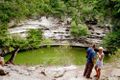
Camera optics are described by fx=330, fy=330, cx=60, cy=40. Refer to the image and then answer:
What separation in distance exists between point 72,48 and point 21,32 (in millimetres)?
5119

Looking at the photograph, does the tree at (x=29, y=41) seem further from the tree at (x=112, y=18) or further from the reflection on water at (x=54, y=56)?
the tree at (x=112, y=18)

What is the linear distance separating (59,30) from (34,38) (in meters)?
5.71

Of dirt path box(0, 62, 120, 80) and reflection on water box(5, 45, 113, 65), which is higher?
dirt path box(0, 62, 120, 80)

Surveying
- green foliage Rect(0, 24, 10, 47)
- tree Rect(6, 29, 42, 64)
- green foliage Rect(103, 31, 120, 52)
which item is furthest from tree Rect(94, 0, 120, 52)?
green foliage Rect(0, 24, 10, 47)

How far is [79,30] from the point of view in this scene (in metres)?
31.9

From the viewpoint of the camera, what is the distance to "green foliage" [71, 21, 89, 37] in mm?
31719

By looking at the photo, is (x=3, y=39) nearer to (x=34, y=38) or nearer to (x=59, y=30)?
(x=34, y=38)

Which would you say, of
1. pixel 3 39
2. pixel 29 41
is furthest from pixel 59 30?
pixel 3 39

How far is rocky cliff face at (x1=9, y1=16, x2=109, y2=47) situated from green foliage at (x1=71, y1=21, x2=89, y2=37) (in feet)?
1.47

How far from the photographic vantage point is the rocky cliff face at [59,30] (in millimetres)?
31672

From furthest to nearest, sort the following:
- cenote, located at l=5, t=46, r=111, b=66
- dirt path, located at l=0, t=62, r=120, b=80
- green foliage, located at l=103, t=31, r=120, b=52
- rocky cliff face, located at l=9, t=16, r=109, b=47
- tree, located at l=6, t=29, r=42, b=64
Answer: rocky cliff face, located at l=9, t=16, r=109, b=47 → green foliage, located at l=103, t=31, r=120, b=52 → cenote, located at l=5, t=46, r=111, b=66 → tree, located at l=6, t=29, r=42, b=64 → dirt path, located at l=0, t=62, r=120, b=80

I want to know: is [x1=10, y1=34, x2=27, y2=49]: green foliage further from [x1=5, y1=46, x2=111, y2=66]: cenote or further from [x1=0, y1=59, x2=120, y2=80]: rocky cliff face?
[x1=0, y1=59, x2=120, y2=80]: rocky cliff face

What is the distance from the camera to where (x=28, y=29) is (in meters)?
32.1

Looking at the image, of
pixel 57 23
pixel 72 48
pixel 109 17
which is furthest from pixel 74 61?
pixel 57 23
